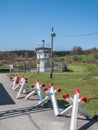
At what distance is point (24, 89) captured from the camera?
14617 mm

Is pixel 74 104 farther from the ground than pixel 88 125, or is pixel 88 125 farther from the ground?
pixel 74 104

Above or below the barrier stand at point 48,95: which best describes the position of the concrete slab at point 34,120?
below

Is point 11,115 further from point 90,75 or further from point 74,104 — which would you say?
point 90,75

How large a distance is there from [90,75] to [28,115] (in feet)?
61.1

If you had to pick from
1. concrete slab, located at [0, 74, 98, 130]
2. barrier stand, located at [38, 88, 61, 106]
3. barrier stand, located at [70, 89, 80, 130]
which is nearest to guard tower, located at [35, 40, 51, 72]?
barrier stand, located at [38, 88, 61, 106]

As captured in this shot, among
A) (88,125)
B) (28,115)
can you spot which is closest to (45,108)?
(28,115)

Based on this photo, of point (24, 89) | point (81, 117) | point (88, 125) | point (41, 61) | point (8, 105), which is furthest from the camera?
point (41, 61)

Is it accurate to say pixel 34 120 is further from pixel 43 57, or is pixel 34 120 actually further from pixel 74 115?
pixel 43 57

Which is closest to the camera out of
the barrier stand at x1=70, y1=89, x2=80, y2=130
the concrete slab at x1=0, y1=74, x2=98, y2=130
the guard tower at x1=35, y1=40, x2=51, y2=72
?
the barrier stand at x1=70, y1=89, x2=80, y2=130

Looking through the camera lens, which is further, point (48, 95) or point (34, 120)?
point (48, 95)

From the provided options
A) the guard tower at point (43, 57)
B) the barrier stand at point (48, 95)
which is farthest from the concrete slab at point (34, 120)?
the guard tower at point (43, 57)

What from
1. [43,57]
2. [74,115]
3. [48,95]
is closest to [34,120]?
[74,115]

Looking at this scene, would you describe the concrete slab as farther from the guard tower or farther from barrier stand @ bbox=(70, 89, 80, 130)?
the guard tower

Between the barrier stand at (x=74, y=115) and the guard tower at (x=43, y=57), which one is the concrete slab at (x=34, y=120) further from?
the guard tower at (x=43, y=57)
